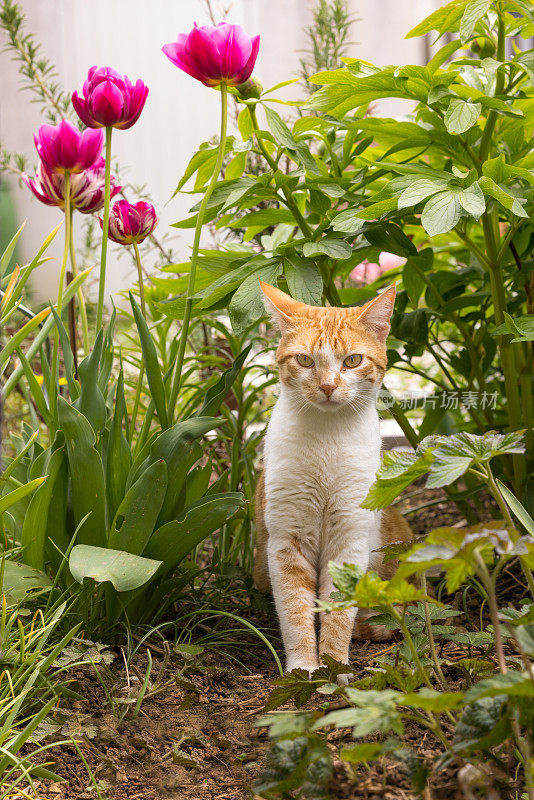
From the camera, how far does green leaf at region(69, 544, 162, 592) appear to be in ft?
3.20

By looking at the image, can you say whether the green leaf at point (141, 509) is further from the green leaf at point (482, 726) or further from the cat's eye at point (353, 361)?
the green leaf at point (482, 726)

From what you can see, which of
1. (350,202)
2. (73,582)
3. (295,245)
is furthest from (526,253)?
(73,582)

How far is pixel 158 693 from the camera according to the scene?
1.06 metres

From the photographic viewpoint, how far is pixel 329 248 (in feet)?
3.98

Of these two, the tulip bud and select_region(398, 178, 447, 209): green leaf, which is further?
the tulip bud

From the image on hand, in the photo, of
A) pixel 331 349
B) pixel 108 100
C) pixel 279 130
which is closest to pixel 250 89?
pixel 279 130

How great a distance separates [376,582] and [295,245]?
743 mm

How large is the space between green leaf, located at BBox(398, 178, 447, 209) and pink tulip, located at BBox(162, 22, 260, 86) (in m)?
0.36

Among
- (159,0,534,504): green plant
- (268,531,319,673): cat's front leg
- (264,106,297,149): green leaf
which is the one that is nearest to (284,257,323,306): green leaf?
(159,0,534,504): green plant

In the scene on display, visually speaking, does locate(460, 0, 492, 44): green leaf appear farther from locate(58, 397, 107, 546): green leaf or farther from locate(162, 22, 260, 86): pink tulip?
locate(58, 397, 107, 546): green leaf

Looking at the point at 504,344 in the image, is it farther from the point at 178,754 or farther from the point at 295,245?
the point at 178,754

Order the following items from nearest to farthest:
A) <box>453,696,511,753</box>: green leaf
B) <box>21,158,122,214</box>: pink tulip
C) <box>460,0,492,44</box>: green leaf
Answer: <box>453,696,511,753</box>: green leaf < <box>460,0,492,44</box>: green leaf < <box>21,158,122,214</box>: pink tulip

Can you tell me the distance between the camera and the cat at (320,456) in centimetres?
120

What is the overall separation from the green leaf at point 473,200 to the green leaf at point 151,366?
0.56 m
